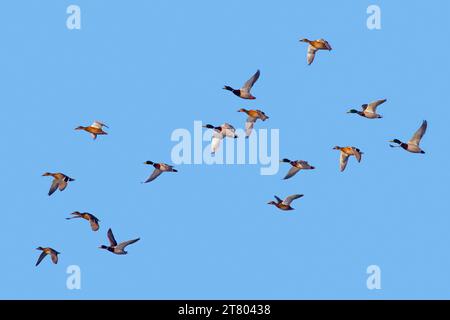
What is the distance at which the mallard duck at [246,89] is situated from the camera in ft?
117

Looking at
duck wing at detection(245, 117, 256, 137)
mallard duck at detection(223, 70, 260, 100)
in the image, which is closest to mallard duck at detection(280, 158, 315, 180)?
duck wing at detection(245, 117, 256, 137)

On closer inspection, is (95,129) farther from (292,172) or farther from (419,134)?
(419,134)

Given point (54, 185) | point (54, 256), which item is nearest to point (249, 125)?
point (54, 185)

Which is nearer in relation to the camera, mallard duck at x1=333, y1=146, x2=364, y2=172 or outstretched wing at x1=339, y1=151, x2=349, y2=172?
mallard duck at x1=333, y1=146, x2=364, y2=172

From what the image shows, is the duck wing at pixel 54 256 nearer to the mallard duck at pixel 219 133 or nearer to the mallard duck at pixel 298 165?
the mallard duck at pixel 219 133

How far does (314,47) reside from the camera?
123ft

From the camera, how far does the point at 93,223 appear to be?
34688 millimetres

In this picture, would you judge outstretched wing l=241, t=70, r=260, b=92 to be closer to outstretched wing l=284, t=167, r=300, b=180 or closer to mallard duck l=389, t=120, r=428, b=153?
outstretched wing l=284, t=167, r=300, b=180

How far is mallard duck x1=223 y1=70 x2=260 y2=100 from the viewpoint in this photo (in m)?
35.6
